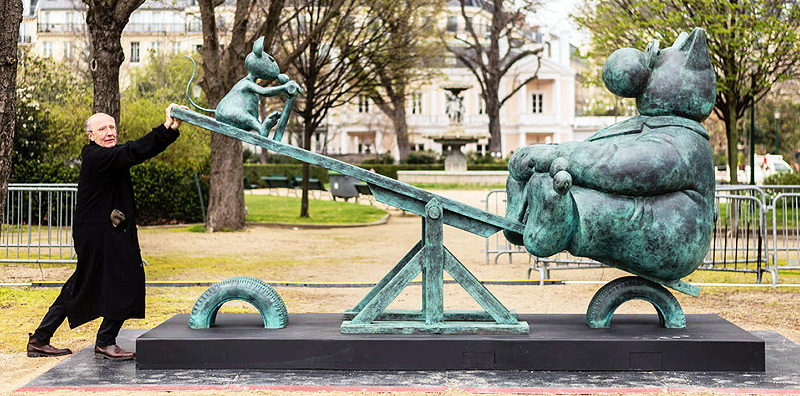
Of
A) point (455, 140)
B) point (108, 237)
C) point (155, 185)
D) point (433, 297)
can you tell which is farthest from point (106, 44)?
point (455, 140)

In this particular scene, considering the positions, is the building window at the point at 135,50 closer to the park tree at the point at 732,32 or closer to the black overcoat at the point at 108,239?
the park tree at the point at 732,32

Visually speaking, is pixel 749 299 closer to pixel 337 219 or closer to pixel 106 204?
pixel 106 204

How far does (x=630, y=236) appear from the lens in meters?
5.37

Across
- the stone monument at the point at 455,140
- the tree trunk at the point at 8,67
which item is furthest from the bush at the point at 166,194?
the stone monument at the point at 455,140

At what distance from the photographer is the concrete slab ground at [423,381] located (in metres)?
4.99

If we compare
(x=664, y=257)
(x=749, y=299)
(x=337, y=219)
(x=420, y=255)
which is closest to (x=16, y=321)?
(x=420, y=255)

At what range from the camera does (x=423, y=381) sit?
515cm

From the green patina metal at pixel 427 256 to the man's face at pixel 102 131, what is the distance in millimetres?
636

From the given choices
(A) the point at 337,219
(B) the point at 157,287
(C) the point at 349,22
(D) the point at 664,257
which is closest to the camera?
(D) the point at 664,257

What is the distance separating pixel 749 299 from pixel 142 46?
67524mm

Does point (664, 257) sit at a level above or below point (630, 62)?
below

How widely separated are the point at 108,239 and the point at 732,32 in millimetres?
16233

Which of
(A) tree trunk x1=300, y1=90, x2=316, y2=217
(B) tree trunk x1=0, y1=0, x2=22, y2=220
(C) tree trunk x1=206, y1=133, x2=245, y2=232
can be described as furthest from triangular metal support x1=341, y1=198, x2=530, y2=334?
Answer: (A) tree trunk x1=300, y1=90, x2=316, y2=217

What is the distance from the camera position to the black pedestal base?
209 inches
